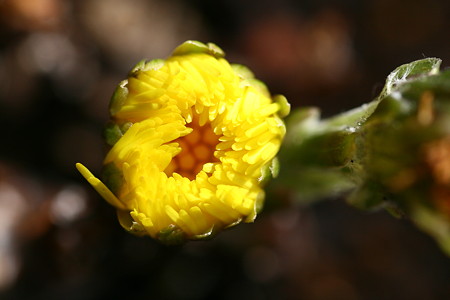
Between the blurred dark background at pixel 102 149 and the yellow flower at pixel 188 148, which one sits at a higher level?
the yellow flower at pixel 188 148

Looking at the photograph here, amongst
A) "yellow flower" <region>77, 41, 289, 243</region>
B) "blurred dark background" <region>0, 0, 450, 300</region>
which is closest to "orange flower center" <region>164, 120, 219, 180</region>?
"yellow flower" <region>77, 41, 289, 243</region>

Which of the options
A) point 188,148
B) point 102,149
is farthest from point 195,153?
point 102,149

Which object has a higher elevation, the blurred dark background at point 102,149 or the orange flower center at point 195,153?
the orange flower center at point 195,153

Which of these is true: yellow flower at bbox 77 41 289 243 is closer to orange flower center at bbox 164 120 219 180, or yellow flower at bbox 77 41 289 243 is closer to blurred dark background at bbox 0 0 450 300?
orange flower center at bbox 164 120 219 180

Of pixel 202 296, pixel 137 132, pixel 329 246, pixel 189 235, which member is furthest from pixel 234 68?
pixel 329 246

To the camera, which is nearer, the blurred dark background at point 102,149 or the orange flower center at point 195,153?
the orange flower center at point 195,153

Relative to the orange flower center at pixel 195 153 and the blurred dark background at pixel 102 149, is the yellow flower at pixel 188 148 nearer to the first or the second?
the orange flower center at pixel 195 153

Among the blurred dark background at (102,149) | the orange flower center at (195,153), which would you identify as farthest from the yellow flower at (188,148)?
the blurred dark background at (102,149)
